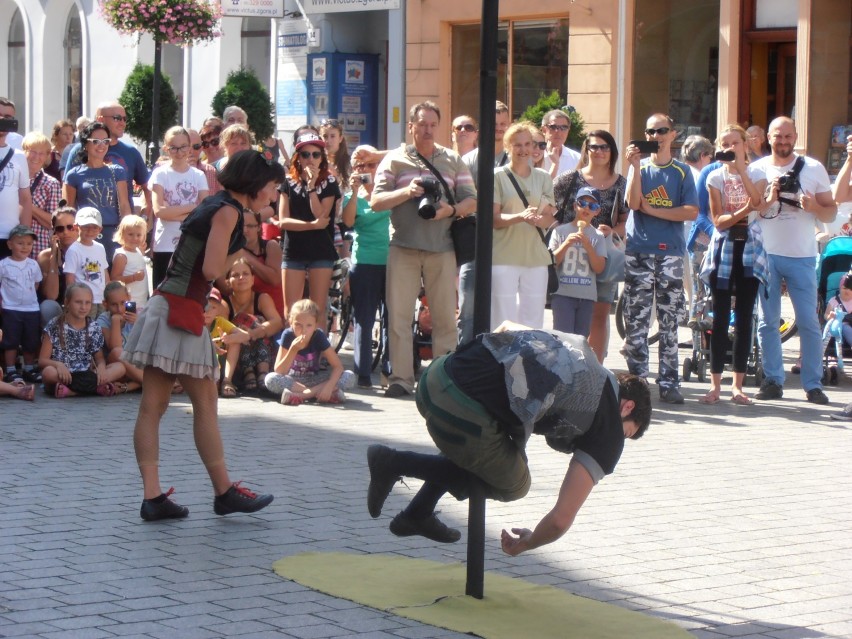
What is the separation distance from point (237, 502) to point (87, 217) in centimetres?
530

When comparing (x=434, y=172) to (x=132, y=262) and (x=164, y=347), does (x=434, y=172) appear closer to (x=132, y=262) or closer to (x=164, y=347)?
(x=132, y=262)

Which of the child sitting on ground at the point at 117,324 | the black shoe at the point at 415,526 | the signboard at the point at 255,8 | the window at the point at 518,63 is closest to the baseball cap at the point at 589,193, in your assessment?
the child sitting on ground at the point at 117,324

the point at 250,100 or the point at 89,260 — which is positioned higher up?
the point at 250,100

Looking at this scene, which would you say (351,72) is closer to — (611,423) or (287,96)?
(287,96)

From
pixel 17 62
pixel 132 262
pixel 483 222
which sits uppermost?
pixel 17 62

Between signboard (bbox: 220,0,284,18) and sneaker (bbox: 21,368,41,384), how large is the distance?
50.5ft

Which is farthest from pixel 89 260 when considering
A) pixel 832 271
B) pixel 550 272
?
pixel 832 271

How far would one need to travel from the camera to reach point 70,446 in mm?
8953

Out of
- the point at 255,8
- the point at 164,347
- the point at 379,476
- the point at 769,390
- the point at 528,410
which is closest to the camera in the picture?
the point at 528,410

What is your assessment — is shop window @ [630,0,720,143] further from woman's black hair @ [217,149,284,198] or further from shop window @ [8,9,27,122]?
shop window @ [8,9,27,122]

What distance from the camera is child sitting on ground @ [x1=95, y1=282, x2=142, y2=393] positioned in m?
11.2

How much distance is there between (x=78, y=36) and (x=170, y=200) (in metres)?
23.7

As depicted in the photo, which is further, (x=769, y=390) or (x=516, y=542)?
(x=769, y=390)

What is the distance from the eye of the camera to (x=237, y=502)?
7012mm
